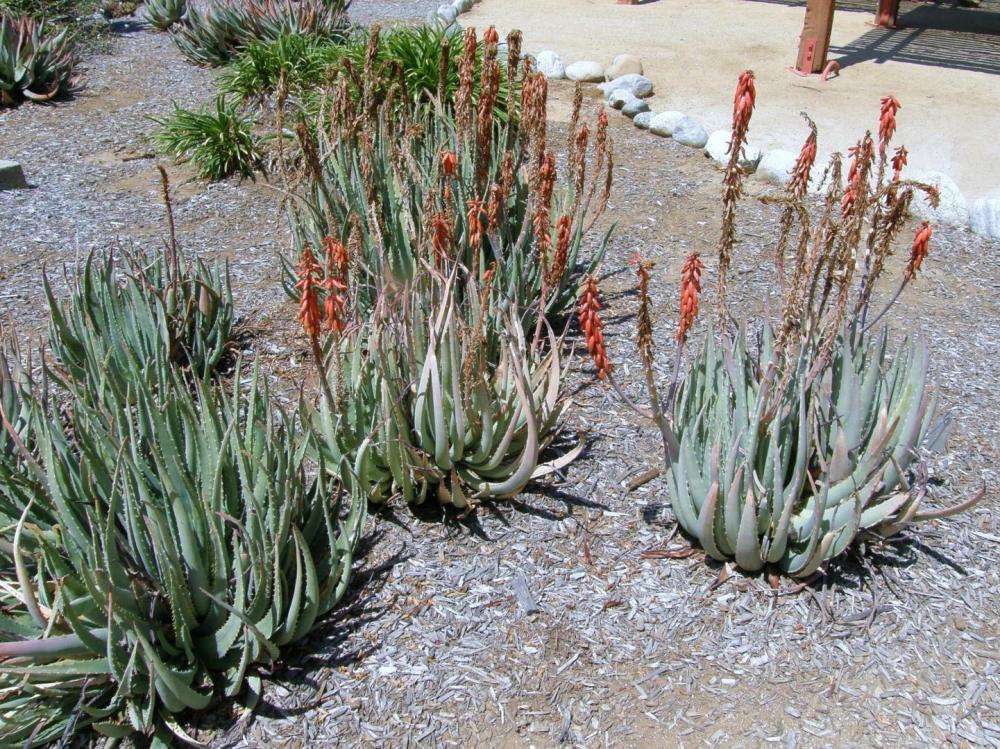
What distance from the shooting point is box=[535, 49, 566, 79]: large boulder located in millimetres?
9375

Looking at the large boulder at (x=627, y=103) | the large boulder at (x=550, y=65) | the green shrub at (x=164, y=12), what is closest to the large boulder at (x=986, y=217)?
the large boulder at (x=627, y=103)

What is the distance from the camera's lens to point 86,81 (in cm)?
943

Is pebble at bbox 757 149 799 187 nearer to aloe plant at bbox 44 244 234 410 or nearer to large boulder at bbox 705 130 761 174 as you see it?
large boulder at bbox 705 130 761 174

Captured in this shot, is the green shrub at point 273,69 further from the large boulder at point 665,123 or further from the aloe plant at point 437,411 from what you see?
the aloe plant at point 437,411

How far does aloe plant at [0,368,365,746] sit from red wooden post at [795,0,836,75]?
8.22m

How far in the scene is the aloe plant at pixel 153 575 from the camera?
244 cm

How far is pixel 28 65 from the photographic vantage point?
340 inches

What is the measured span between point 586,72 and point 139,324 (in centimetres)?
633

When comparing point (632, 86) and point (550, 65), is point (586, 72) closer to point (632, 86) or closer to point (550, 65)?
point (550, 65)

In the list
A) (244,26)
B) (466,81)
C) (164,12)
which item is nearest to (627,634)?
(466,81)

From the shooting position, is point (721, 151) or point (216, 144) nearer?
point (216, 144)

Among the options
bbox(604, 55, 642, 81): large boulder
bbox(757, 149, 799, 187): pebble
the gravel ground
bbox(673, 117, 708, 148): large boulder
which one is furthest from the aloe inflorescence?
bbox(604, 55, 642, 81): large boulder

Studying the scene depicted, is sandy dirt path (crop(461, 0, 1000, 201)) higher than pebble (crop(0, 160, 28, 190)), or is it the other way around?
sandy dirt path (crop(461, 0, 1000, 201))

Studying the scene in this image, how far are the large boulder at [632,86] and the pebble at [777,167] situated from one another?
7.42 ft
